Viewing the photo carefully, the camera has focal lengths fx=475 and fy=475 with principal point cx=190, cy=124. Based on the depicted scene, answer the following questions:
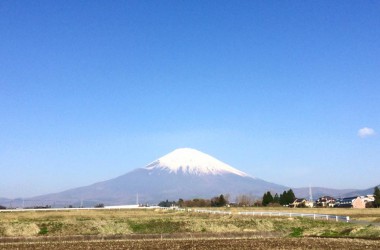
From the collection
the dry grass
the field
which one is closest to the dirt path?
the field

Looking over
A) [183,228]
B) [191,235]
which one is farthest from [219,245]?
[183,228]

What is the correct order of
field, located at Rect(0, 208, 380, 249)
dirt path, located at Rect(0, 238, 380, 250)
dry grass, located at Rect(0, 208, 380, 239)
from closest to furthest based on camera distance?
1. dirt path, located at Rect(0, 238, 380, 250)
2. field, located at Rect(0, 208, 380, 249)
3. dry grass, located at Rect(0, 208, 380, 239)

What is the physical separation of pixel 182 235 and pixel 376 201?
112389 millimetres

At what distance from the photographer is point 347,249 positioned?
1412 inches

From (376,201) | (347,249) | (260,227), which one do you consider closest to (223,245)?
(347,249)

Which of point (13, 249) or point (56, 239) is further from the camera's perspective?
point (56, 239)

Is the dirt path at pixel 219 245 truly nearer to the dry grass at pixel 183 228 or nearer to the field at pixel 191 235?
the field at pixel 191 235

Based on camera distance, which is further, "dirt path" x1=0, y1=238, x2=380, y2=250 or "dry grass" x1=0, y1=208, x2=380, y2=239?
"dry grass" x1=0, y1=208, x2=380, y2=239

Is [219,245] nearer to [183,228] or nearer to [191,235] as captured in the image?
[191,235]

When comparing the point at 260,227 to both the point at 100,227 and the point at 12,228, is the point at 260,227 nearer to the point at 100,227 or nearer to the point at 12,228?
the point at 100,227

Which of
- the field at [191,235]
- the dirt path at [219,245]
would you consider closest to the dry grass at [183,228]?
the field at [191,235]

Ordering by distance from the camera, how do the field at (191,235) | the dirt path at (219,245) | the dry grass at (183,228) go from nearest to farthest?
the dirt path at (219,245) → the field at (191,235) → the dry grass at (183,228)

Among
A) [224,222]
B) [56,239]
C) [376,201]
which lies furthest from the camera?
[376,201]

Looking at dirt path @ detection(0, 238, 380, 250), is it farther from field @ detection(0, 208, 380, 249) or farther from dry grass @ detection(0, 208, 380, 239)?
dry grass @ detection(0, 208, 380, 239)
